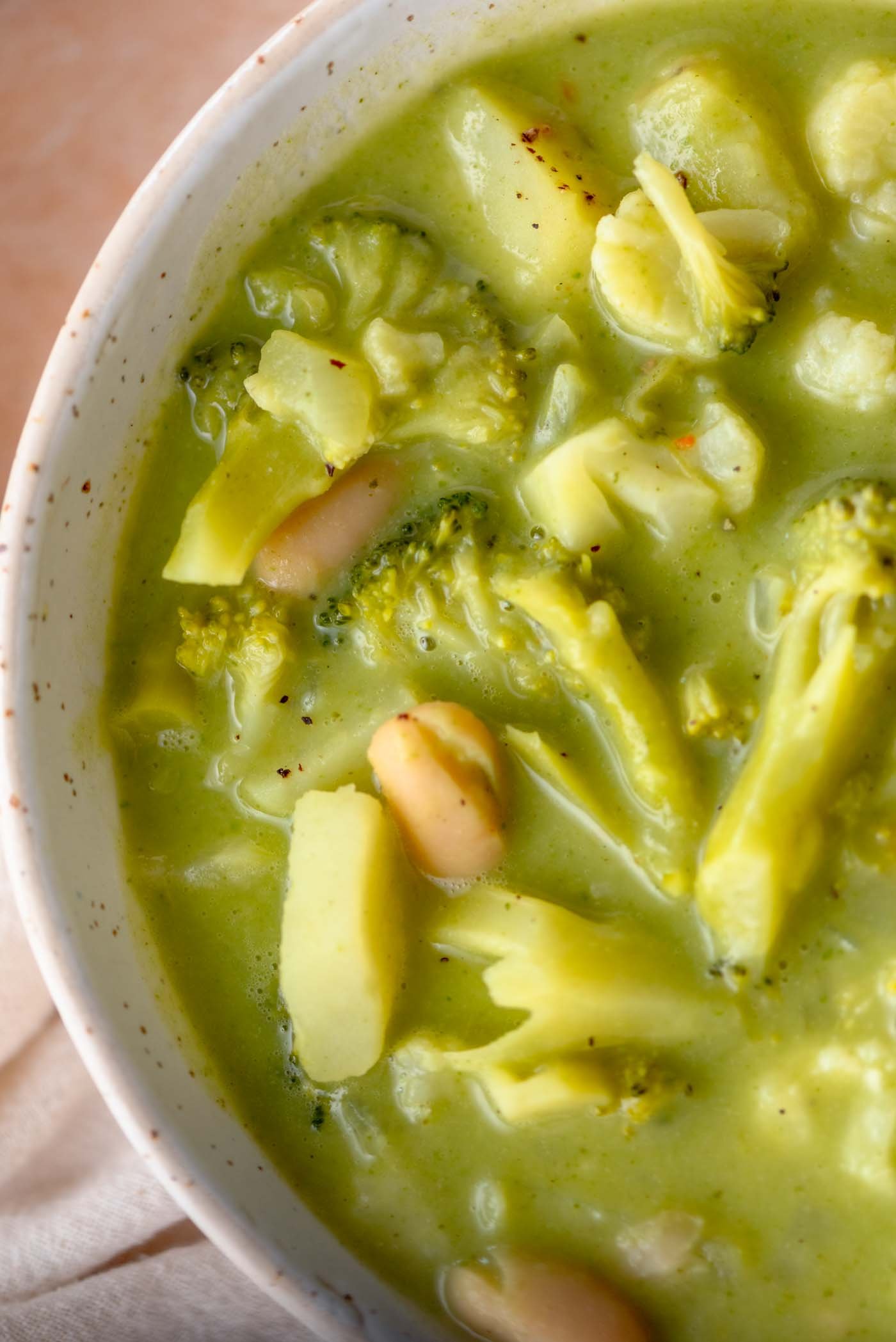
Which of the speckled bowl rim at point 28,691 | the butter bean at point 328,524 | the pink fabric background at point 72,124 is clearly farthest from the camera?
the pink fabric background at point 72,124

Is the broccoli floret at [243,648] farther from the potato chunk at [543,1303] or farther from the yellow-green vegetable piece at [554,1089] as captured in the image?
the potato chunk at [543,1303]

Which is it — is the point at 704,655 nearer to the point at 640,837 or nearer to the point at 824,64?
the point at 640,837

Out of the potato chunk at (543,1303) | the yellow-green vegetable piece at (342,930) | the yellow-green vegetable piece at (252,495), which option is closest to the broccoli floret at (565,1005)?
the yellow-green vegetable piece at (342,930)

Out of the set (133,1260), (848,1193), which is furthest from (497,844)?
(133,1260)

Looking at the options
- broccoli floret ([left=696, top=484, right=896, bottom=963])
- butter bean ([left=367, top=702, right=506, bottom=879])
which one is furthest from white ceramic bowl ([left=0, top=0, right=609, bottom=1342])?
broccoli floret ([left=696, top=484, right=896, bottom=963])

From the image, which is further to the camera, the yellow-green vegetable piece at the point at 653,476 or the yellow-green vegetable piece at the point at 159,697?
the yellow-green vegetable piece at the point at 159,697

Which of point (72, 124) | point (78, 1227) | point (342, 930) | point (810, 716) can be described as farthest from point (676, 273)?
point (78, 1227)
